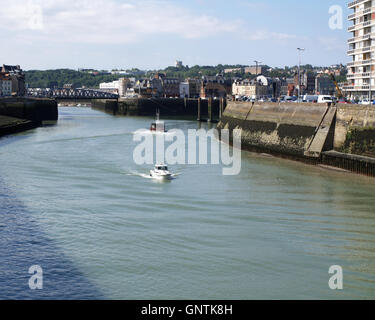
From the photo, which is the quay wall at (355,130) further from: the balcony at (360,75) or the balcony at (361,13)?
the balcony at (360,75)

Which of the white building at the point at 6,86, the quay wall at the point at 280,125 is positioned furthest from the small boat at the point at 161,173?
the white building at the point at 6,86

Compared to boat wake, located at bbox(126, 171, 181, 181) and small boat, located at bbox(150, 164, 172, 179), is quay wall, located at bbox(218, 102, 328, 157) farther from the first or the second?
small boat, located at bbox(150, 164, 172, 179)

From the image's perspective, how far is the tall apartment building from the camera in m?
70.5

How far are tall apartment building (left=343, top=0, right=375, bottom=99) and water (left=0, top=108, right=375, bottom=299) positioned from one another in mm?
33301

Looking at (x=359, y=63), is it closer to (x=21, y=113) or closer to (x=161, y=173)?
(x=161, y=173)

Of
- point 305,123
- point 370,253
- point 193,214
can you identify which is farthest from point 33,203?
point 305,123

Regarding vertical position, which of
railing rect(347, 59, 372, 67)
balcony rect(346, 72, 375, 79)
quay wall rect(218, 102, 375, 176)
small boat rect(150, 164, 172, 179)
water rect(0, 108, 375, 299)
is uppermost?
railing rect(347, 59, 372, 67)

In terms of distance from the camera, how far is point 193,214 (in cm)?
2980

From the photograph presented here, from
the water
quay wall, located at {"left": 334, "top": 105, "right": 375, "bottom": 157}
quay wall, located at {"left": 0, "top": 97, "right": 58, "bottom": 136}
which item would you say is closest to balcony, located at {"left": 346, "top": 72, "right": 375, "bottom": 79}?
quay wall, located at {"left": 334, "top": 105, "right": 375, "bottom": 157}

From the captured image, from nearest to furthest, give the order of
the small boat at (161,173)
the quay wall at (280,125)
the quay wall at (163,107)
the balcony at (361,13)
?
the small boat at (161,173)
the quay wall at (280,125)
the balcony at (361,13)
the quay wall at (163,107)

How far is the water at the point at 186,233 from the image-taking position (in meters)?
20.5

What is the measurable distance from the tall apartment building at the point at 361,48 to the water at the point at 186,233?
3330cm

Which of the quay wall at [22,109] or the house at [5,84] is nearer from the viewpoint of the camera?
the quay wall at [22,109]

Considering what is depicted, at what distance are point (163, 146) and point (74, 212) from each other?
3322 centimetres
